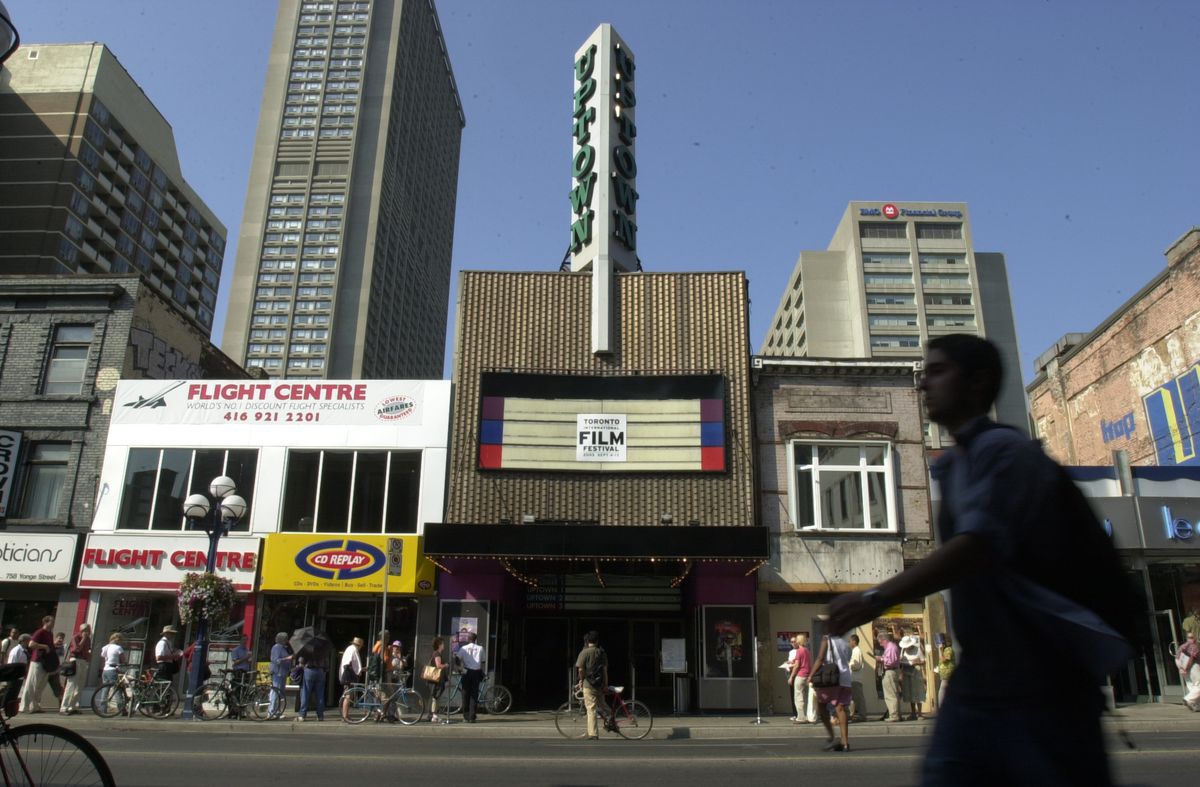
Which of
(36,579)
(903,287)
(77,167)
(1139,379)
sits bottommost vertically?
(36,579)

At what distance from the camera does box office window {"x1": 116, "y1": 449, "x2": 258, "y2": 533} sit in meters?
21.4

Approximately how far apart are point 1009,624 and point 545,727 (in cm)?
1350

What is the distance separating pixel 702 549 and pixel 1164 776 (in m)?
10.4

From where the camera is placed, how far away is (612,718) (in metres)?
13.3

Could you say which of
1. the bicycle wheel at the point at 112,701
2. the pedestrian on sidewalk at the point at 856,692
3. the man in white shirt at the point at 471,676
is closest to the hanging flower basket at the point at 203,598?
the bicycle wheel at the point at 112,701

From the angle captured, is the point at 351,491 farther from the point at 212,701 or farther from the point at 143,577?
the point at 212,701

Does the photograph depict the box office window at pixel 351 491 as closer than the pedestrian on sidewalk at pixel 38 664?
No

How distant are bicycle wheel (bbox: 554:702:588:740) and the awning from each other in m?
4.58

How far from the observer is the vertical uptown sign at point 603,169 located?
22.6 metres

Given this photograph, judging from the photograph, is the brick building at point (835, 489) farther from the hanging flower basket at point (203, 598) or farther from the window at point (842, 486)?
the hanging flower basket at point (203, 598)

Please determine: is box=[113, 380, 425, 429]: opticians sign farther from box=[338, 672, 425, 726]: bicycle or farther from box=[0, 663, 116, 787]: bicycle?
box=[0, 663, 116, 787]: bicycle

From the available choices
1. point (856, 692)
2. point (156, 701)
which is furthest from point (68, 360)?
point (856, 692)

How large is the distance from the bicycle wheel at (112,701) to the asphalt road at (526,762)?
4325 millimetres

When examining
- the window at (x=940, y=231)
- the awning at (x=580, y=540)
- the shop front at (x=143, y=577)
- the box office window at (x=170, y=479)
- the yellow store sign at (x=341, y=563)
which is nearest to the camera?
the awning at (x=580, y=540)
